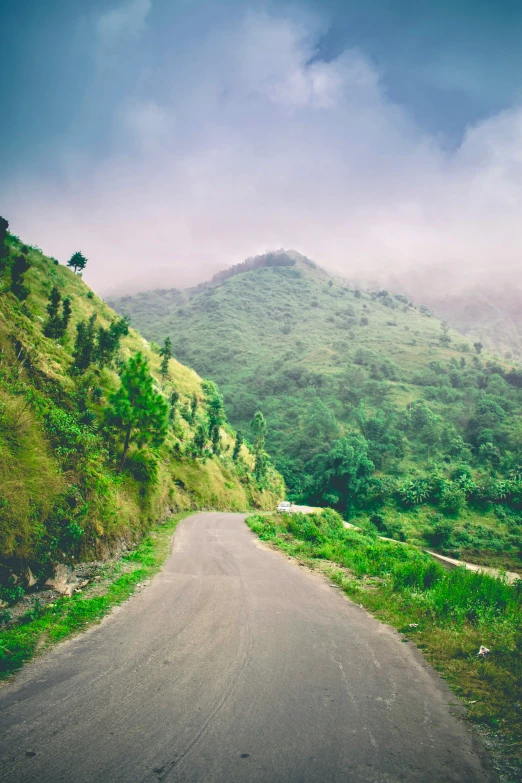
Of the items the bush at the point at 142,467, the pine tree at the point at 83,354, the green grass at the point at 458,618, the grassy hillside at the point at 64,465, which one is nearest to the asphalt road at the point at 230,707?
the green grass at the point at 458,618

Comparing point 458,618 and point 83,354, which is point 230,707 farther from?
point 83,354

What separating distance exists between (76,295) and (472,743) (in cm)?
7224

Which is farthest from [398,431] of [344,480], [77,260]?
[77,260]

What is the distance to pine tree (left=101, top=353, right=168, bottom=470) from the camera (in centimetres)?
2145

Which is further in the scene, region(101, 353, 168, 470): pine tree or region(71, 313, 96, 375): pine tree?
region(71, 313, 96, 375): pine tree

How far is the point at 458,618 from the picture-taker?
934cm

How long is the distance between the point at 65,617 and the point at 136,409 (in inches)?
597

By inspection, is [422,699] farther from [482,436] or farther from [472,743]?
[482,436]

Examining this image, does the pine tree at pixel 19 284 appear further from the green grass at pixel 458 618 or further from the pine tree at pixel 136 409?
the green grass at pixel 458 618

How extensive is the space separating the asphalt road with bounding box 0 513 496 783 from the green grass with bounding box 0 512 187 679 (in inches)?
13.1

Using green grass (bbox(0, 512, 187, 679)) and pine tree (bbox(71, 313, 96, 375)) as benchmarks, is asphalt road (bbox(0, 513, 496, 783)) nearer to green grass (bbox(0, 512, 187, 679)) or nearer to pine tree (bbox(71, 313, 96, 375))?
green grass (bbox(0, 512, 187, 679))

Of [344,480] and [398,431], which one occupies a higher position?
[398,431]

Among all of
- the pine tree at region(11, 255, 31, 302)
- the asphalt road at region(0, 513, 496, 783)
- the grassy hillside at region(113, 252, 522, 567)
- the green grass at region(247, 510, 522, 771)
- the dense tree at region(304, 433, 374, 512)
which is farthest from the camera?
the dense tree at region(304, 433, 374, 512)

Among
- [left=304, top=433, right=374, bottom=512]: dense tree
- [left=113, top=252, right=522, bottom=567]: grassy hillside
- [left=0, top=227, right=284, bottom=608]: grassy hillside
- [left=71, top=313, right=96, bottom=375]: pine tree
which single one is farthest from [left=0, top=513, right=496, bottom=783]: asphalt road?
[left=304, top=433, right=374, bottom=512]: dense tree
